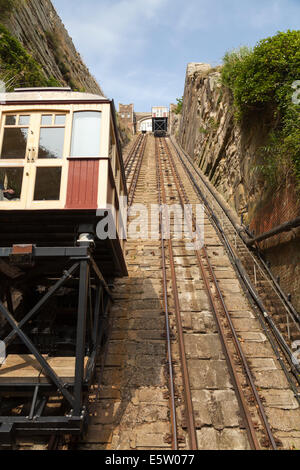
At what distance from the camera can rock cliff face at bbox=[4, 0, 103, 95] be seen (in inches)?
663

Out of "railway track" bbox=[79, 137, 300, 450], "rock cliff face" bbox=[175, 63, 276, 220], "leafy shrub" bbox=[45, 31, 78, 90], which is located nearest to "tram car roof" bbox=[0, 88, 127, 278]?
"railway track" bbox=[79, 137, 300, 450]

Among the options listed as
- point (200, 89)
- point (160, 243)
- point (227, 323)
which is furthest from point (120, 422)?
point (200, 89)

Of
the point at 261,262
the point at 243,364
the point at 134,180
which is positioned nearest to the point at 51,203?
the point at 243,364

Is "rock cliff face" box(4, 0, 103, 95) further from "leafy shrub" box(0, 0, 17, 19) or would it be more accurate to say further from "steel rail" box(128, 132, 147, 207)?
"steel rail" box(128, 132, 147, 207)

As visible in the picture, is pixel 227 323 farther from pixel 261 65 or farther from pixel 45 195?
pixel 261 65

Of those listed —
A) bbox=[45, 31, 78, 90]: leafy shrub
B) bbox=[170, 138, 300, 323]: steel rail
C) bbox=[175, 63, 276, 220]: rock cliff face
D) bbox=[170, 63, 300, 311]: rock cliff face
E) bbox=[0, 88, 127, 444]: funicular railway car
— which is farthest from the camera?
bbox=[45, 31, 78, 90]: leafy shrub

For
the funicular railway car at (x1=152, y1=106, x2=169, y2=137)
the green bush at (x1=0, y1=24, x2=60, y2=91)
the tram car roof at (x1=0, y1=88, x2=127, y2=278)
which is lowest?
the tram car roof at (x1=0, y1=88, x2=127, y2=278)

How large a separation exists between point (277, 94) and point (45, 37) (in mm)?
21426

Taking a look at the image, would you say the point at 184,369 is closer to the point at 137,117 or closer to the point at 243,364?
the point at 243,364

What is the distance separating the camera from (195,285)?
7992mm

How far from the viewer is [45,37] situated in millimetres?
21734

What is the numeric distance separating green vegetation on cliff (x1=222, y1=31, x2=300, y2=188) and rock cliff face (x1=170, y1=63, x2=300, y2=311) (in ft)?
1.70

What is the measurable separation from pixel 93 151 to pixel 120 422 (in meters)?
4.70
